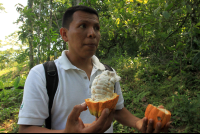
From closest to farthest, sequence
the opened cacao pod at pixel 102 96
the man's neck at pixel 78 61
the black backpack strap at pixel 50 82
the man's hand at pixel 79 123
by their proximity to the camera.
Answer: the man's hand at pixel 79 123 < the opened cacao pod at pixel 102 96 < the black backpack strap at pixel 50 82 < the man's neck at pixel 78 61

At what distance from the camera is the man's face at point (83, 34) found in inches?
49.5

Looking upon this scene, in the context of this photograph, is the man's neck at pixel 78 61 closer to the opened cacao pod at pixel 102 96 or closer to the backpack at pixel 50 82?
the backpack at pixel 50 82

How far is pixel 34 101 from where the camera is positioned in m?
1.03

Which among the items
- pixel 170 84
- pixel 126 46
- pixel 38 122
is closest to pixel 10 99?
pixel 38 122

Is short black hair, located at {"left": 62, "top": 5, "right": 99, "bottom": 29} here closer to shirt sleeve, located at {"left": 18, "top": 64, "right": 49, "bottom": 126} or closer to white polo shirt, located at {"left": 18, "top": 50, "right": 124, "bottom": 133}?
white polo shirt, located at {"left": 18, "top": 50, "right": 124, "bottom": 133}

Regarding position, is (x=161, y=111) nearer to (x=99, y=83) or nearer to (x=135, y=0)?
(x=99, y=83)

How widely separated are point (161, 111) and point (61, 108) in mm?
820

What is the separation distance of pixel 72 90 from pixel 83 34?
1.81 ft

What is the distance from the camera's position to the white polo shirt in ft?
3.35

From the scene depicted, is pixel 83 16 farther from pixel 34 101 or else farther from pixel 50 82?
pixel 34 101

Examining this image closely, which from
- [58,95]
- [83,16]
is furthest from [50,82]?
[83,16]

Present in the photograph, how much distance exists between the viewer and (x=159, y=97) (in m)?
2.95

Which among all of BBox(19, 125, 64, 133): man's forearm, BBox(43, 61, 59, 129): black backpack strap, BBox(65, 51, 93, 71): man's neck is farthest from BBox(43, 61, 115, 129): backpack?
BBox(65, 51, 93, 71): man's neck

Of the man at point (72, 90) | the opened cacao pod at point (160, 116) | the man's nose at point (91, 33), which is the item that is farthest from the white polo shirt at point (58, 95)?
the opened cacao pod at point (160, 116)
